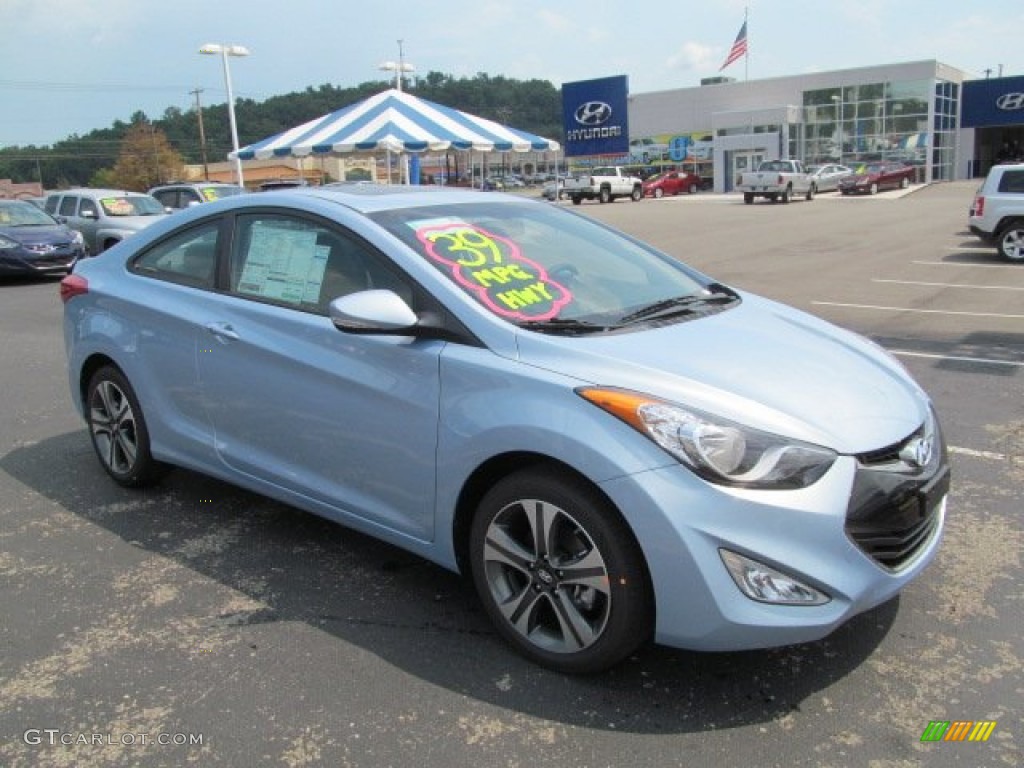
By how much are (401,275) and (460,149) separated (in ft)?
52.3

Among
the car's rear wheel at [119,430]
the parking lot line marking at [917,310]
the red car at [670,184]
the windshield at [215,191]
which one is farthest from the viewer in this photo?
the red car at [670,184]

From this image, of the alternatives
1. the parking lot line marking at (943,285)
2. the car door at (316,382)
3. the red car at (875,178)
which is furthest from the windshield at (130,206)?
the red car at (875,178)

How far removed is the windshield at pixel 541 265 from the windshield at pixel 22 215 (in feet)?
51.9

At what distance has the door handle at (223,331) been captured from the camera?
12.2 feet

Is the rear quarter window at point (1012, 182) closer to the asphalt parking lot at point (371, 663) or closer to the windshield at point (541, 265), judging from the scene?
the asphalt parking lot at point (371, 663)

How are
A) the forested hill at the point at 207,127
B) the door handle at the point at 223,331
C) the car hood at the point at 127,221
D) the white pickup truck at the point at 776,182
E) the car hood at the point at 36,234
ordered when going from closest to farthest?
the door handle at the point at 223,331
the car hood at the point at 36,234
the car hood at the point at 127,221
the white pickup truck at the point at 776,182
the forested hill at the point at 207,127

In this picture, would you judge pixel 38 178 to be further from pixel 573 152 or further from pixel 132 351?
pixel 132 351

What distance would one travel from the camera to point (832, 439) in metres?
2.57

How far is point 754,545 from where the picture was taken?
8.00ft

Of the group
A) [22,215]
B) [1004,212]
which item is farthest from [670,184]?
[22,215]

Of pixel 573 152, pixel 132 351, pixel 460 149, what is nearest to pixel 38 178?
pixel 573 152

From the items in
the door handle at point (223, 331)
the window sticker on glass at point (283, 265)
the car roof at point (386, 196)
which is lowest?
the door handle at point (223, 331)

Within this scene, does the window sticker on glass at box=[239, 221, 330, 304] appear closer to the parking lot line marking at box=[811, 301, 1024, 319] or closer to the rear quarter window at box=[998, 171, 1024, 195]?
the parking lot line marking at box=[811, 301, 1024, 319]

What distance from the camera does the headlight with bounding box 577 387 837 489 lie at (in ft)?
8.16
